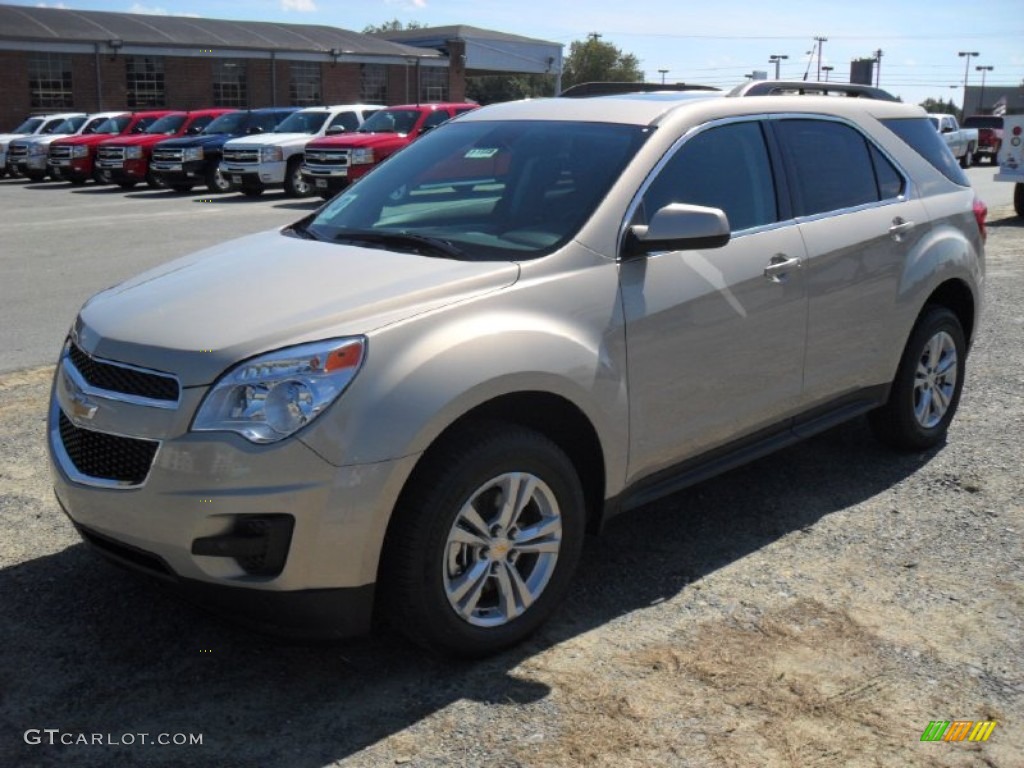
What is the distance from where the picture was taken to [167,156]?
23.9m

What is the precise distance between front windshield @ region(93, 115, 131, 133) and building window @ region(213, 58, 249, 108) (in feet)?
58.8

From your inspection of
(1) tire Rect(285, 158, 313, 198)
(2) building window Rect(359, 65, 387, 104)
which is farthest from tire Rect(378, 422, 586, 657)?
Answer: (2) building window Rect(359, 65, 387, 104)

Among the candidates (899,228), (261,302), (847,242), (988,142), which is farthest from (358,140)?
(988,142)

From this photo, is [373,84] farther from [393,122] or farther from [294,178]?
[393,122]

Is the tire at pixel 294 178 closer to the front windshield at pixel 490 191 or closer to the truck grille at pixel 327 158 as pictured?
the truck grille at pixel 327 158

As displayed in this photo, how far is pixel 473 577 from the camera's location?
3531 mm

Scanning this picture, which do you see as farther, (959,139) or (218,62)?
(218,62)

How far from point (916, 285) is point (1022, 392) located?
2.17 meters

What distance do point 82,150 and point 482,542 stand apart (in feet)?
83.1

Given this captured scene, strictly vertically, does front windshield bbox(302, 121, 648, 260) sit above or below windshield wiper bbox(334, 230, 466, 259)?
above

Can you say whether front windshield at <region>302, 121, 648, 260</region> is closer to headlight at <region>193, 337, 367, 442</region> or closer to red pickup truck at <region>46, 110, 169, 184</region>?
headlight at <region>193, 337, 367, 442</region>

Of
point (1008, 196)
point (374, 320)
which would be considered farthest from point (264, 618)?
point (1008, 196)

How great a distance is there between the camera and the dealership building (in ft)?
131

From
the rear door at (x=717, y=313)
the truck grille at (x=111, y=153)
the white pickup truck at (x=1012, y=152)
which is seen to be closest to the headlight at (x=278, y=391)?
the rear door at (x=717, y=313)
